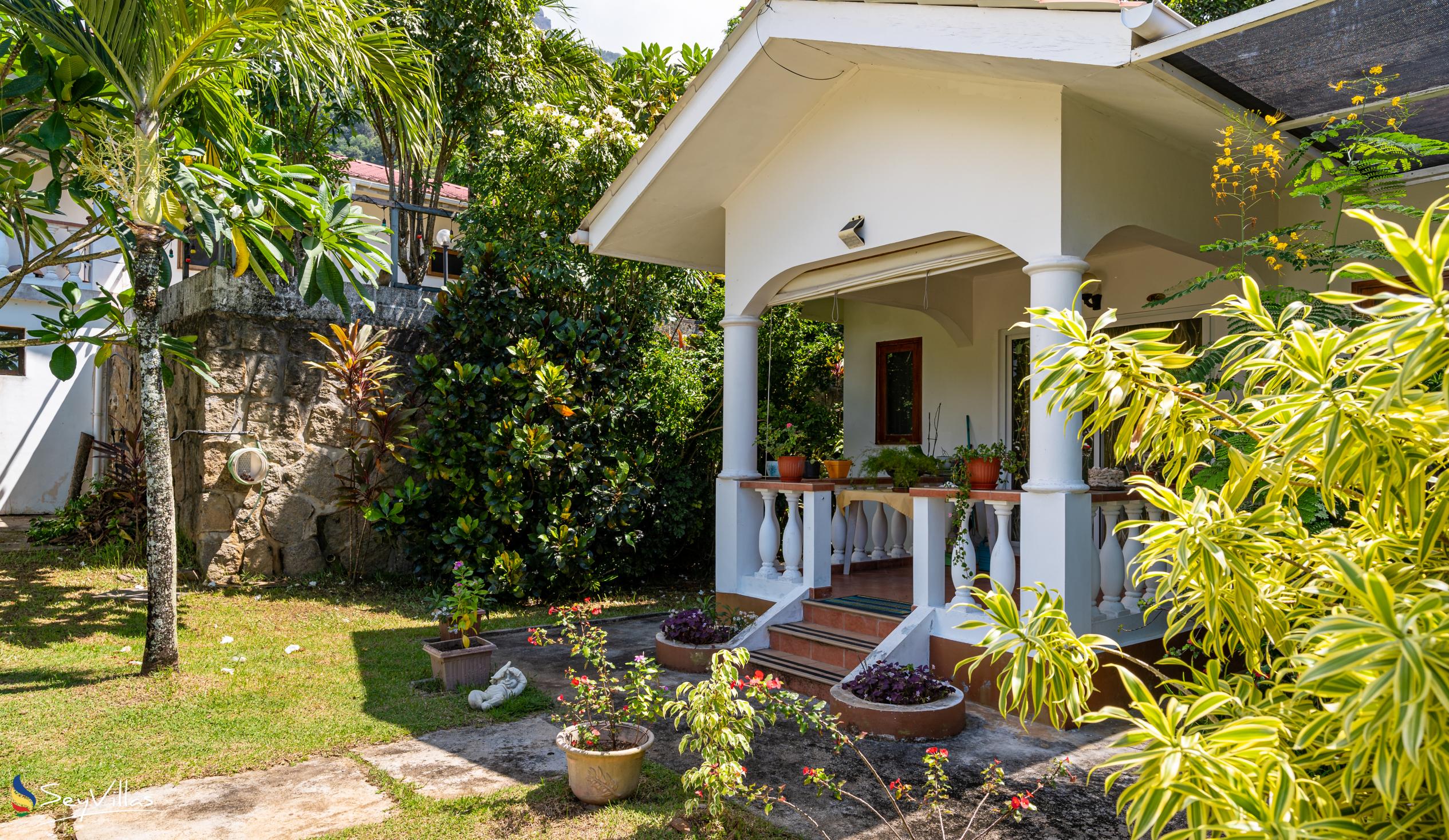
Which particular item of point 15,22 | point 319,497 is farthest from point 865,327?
point 15,22

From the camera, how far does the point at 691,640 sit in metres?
6.61

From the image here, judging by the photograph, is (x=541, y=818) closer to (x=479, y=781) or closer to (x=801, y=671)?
(x=479, y=781)

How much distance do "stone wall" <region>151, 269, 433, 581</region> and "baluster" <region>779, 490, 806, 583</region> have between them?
4.79m

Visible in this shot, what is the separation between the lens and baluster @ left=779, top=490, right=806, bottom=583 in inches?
280

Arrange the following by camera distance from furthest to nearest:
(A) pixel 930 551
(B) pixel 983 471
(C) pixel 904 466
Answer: (C) pixel 904 466 → (B) pixel 983 471 → (A) pixel 930 551

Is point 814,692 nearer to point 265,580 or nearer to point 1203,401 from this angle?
point 1203,401

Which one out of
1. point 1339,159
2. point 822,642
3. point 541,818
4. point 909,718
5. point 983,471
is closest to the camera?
point 541,818

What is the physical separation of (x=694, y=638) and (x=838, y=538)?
1846mm

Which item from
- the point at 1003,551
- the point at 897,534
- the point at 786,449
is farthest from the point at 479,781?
the point at 897,534

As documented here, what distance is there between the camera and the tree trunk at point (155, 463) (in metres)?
5.77

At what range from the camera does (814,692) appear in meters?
5.90

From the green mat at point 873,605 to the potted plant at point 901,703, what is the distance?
90 cm

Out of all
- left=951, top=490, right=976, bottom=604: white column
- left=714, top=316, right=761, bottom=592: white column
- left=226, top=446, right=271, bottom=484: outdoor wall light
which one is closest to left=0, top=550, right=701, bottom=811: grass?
left=226, top=446, right=271, bottom=484: outdoor wall light

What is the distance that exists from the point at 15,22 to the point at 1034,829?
711 cm
